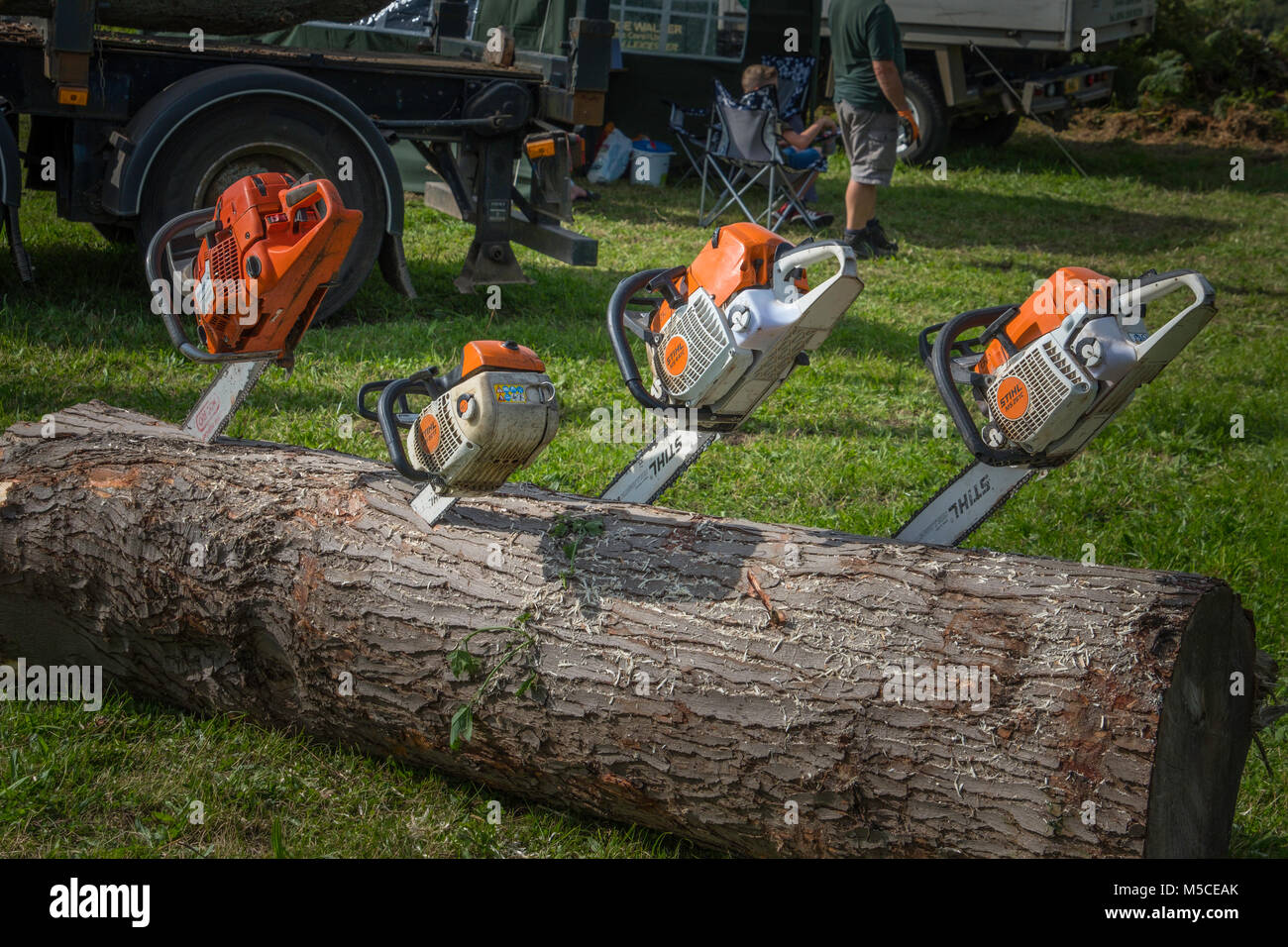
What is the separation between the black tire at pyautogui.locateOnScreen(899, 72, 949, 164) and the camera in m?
13.0

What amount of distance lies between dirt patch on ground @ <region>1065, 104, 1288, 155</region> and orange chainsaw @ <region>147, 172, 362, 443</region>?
49.9 feet

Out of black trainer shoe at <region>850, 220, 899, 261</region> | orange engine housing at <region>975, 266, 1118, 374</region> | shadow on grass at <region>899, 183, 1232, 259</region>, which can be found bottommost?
orange engine housing at <region>975, 266, 1118, 374</region>

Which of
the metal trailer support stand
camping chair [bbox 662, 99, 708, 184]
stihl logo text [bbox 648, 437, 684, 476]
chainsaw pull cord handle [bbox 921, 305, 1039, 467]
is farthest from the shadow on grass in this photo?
chainsaw pull cord handle [bbox 921, 305, 1039, 467]

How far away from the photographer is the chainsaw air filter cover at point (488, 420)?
2.63 metres

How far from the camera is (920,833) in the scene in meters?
2.44

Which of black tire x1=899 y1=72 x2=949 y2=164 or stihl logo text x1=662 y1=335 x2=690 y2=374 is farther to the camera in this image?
black tire x1=899 y1=72 x2=949 y2=164

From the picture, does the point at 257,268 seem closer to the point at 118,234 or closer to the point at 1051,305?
the point at 1051,305

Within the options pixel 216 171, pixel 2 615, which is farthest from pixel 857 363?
pixel 2 615

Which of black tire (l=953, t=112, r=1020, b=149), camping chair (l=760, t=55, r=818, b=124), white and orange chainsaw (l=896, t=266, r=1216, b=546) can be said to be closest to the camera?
white and orange chainsaw (l=896, t=266, r=1216, b=546)

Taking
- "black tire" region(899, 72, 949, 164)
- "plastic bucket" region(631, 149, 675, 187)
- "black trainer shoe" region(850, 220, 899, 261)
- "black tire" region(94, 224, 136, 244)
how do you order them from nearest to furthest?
"black tire" region(94, 224, 136, 244) → "black trainer shoe" region(850, 220, 899, 261) → "plastic bucket" region(631, 149, 675, 187) → "black tire" region(899, 72, 949, 164)

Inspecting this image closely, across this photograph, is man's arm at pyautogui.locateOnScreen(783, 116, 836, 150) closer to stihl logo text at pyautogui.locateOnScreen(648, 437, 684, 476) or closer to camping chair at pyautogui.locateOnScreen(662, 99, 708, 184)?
camping chair at pyautogui.locateOnScreen(662, 99, 708, 184)

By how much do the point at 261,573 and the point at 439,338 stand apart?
11.6ft

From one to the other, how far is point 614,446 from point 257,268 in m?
2.30
